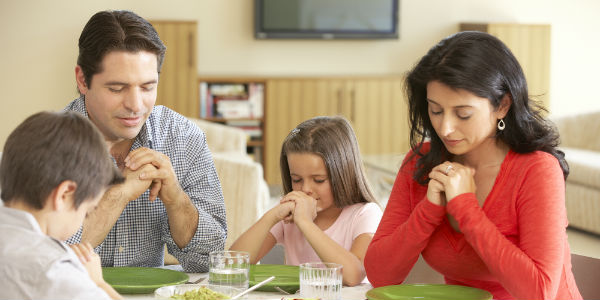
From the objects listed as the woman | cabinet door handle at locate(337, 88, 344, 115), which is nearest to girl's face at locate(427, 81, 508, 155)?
the woman

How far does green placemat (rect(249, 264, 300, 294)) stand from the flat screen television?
5.97m

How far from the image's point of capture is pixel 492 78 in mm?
1717

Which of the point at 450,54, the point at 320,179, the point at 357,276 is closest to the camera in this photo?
the point at 450,54

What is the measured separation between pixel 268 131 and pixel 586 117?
2.88m

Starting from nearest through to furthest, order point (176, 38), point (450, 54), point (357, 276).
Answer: point (450, 54), point (357, 276), point (176, 38)

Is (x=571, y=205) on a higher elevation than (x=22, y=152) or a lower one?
lower

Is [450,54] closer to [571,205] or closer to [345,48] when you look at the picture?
[571,205]

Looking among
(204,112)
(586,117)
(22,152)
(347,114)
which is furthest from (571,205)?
(22,152)

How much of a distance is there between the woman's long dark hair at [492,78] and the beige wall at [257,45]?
6.07 meters

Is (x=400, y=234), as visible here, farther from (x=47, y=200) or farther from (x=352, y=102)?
(x=352, y=102)

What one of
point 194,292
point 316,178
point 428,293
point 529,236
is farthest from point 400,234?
point 194,292

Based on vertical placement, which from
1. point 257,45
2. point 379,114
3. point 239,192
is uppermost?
point 257,45

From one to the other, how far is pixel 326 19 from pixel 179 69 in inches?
60.5

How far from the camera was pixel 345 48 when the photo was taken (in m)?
8.12
